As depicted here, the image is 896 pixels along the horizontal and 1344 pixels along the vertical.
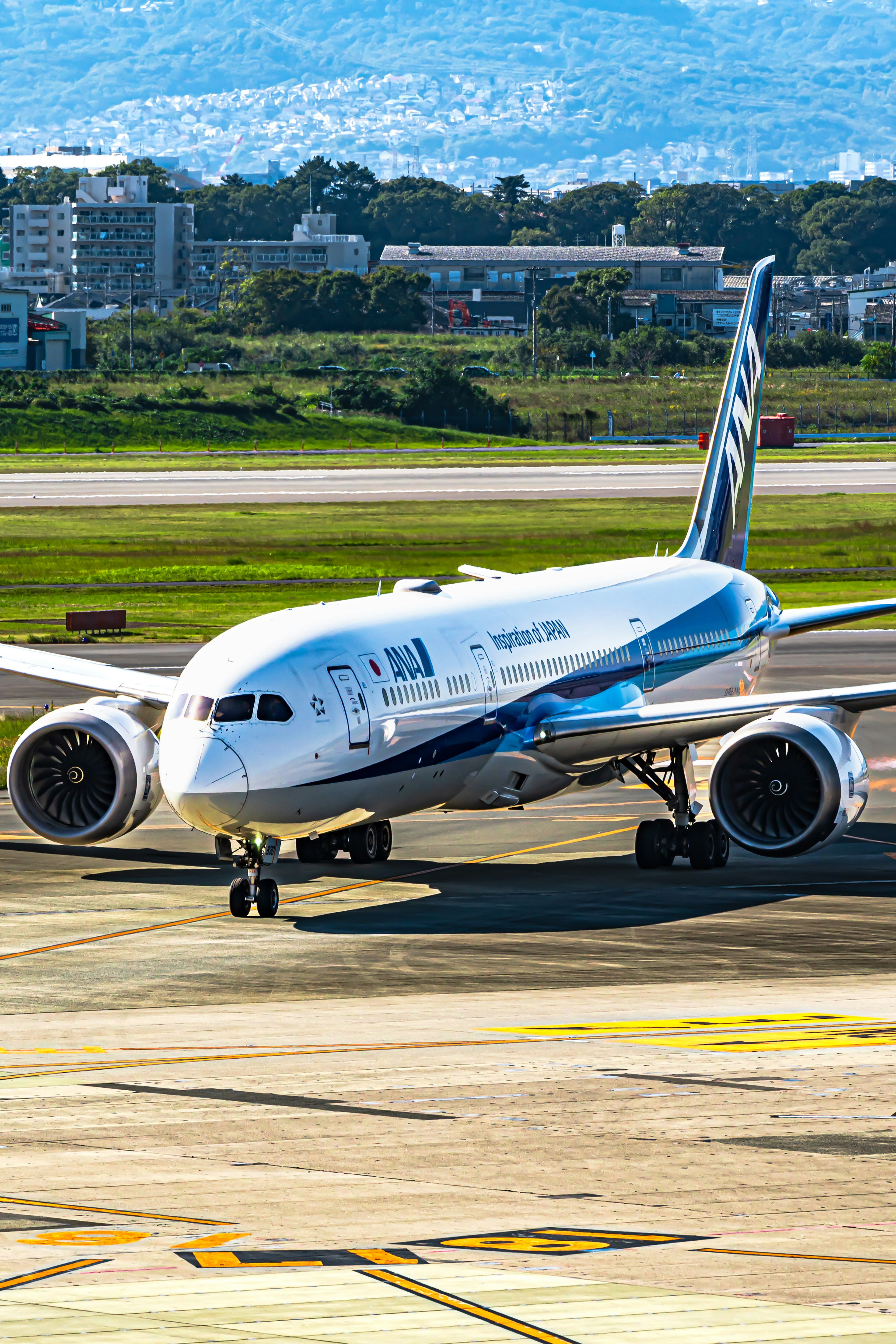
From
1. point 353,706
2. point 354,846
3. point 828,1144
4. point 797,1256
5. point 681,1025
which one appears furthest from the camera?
point 354,846

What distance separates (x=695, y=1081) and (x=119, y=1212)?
263 inches

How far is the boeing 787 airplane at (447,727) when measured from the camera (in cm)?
2895

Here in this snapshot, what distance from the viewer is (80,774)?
113 feet

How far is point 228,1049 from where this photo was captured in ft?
70.1

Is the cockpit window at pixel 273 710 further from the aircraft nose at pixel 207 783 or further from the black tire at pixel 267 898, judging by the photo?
the black tire at pixel 267 898

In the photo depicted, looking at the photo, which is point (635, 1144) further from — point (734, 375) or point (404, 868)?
point (734, 375)

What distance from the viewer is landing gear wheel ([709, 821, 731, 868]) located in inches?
1398

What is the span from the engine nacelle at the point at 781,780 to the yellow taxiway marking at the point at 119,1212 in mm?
19493

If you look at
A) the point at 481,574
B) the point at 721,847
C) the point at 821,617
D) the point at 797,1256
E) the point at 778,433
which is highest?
the point at 778,433

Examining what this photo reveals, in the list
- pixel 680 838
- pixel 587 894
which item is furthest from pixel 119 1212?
pixel 680 838

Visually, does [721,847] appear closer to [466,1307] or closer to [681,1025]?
[681,1025]

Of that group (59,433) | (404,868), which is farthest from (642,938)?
(59,433)

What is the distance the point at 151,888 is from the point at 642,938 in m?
9.54

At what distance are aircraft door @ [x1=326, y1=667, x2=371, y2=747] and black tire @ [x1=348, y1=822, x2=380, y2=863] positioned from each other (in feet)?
18.1
